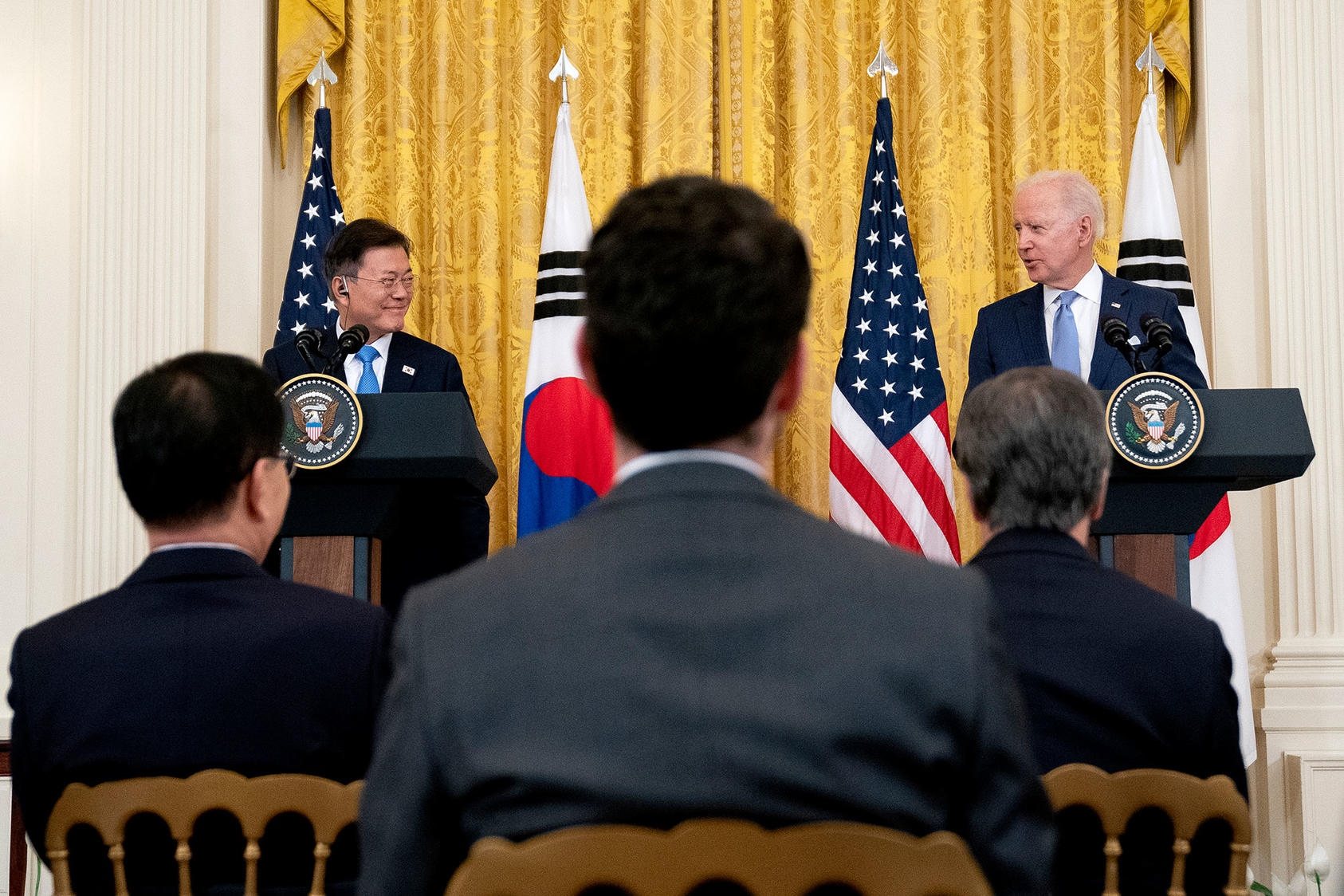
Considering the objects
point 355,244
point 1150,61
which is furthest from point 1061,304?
point 355,244

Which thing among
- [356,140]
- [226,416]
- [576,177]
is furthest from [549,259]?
[226,416]

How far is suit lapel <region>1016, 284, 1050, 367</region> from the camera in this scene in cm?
390

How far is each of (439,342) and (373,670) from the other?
11.9 feet

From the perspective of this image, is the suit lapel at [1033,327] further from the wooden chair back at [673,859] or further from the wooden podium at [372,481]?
the wooden chair back at [673,859]

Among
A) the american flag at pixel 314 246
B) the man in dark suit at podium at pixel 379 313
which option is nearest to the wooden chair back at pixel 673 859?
the man in dark suit at podium at pixel 379 313

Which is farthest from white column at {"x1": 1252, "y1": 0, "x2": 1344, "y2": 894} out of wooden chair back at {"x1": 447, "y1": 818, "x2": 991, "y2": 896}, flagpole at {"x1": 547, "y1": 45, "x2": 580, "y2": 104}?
wooden chair back at {"x1": 447, "y1": 818, "x2": 991, "y2": 896}

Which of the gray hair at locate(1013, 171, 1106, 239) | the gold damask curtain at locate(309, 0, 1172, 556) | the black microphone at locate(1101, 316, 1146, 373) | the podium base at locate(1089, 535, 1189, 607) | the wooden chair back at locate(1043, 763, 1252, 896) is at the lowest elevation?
the wooden chair back at locate(1043, 763, 1252, 896)

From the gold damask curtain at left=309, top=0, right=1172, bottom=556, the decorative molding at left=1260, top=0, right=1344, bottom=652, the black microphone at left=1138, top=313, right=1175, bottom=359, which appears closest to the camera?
the black microphone at left=1138, top=313, right=1175, bottom=359

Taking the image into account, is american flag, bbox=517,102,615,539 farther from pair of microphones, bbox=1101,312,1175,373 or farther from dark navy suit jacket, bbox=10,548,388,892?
dark navy suit jacket, bbox=10,548,388,892

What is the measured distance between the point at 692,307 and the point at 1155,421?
2089 millimetres

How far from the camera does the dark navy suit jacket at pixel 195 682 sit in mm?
1532

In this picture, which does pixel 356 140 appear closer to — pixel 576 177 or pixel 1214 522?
pixel 576 177

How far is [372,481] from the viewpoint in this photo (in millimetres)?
2871

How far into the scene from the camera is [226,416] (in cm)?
168
